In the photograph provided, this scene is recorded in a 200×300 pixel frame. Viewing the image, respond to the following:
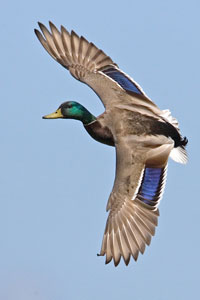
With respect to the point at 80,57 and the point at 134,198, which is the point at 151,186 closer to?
the point at 134,198

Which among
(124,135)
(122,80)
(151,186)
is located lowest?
(151,186)

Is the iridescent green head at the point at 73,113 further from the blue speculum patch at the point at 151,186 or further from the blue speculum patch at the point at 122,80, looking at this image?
the blue speculum patch at the point at 151,186

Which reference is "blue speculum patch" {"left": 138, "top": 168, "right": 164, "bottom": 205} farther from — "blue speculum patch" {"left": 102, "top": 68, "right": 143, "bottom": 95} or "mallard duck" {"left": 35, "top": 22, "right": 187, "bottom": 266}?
"blue speculum patch" {"left": 102, "top": 68, "right": 143, "bottom": 95}

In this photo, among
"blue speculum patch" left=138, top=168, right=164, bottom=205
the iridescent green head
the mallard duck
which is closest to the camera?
the mallard duck

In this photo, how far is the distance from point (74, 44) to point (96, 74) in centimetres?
71

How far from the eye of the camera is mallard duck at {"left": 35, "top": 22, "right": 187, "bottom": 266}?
1173 centimetres

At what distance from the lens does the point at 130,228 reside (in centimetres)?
1174

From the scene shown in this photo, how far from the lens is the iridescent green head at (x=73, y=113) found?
1366 centimetres

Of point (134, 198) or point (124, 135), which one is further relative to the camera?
point (124, 135)

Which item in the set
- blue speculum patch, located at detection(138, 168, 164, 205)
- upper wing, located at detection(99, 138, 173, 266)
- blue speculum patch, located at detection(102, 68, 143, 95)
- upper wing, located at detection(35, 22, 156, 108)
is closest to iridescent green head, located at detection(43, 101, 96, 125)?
upper wing, located at detection(35, 22, 156, 108)

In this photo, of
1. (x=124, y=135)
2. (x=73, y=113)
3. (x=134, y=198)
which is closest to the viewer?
(x=134, y=198)

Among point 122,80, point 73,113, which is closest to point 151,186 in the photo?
point 73,113

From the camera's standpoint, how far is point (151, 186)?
12.1 m

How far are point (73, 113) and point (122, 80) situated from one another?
0.96 m
